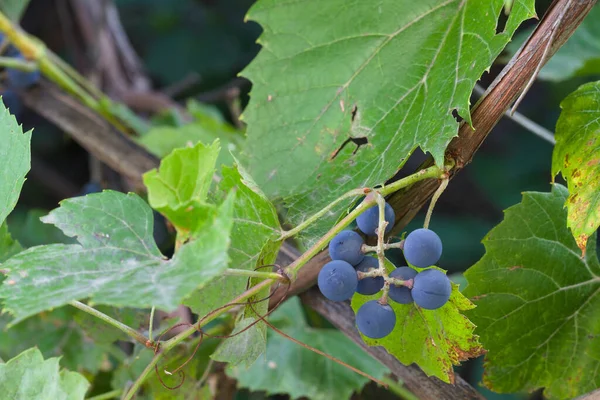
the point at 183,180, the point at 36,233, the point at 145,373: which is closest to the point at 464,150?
the point at 183,180

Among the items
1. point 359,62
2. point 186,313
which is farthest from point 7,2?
point 359,62

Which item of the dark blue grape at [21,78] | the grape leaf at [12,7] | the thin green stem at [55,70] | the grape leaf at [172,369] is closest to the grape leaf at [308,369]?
the grape leaf at [172,369]

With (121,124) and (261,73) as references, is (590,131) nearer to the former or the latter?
(261,73)

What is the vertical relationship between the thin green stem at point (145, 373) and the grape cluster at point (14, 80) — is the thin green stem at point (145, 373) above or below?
above

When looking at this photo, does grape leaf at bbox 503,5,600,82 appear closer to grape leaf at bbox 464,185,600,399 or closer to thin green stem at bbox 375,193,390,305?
grape leaf at bbox 464,185,600,399

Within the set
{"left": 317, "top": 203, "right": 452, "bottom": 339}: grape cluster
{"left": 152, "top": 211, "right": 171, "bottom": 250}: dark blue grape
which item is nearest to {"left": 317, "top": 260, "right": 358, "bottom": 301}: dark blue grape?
{"left": 317, "top": 203, "right": 452, "bottom": 339}: grape cluster

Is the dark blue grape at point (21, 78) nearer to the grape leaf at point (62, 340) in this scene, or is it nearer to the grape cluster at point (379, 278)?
the grape leaf at point (62, 340)
